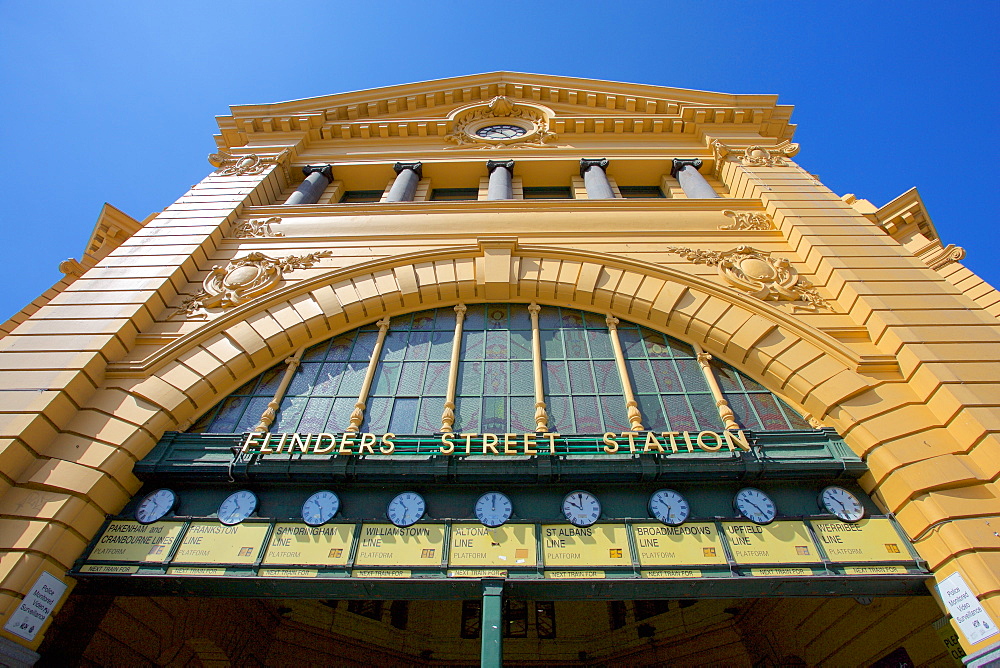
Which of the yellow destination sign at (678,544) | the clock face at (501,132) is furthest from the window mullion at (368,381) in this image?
the clock face at (501,132)

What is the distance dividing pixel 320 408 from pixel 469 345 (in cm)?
390

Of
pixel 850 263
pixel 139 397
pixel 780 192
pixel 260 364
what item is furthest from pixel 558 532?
pixel 780 192

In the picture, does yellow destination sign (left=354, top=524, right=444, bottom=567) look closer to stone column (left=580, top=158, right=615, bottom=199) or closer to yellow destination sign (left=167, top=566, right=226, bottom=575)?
yellow destination sign (left=167, top=566, right=226, bottom=575)

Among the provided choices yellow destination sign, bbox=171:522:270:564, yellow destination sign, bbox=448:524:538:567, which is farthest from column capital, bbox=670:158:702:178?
yellow destination sign, bbox=171:522:270:564

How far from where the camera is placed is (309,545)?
9109 mm

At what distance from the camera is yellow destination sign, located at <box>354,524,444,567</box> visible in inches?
347

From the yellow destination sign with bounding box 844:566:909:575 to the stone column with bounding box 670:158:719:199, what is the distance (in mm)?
12661

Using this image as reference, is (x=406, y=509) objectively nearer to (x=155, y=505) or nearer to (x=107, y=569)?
(x=155, y=505)

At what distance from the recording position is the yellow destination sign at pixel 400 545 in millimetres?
8820

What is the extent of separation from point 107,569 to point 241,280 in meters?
7.81

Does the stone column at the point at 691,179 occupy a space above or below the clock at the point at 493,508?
above

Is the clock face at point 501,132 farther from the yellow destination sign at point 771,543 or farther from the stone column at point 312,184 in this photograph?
the yellow destination sign at point 771,543

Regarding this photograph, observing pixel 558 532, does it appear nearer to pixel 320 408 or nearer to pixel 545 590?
pixel 545 590

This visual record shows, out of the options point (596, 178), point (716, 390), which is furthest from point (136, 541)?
point (596, 178)
